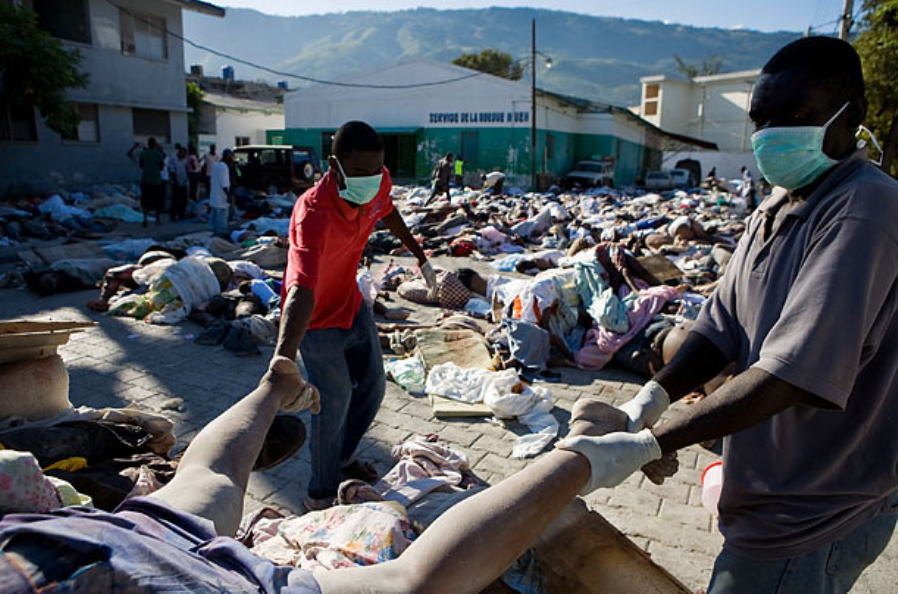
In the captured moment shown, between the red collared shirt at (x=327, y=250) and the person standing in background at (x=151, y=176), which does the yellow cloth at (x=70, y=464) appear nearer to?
the red collared shirt at (x=327, y=250)

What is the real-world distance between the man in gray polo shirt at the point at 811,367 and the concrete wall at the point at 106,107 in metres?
17.6

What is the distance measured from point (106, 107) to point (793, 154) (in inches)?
742

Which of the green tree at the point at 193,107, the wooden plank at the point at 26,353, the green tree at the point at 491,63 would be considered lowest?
the wooden plank at the point at 26,353

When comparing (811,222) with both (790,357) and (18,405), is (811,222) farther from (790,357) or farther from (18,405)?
(18,405)

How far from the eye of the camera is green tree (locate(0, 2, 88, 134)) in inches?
486

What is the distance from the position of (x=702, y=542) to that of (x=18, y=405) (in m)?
3.18

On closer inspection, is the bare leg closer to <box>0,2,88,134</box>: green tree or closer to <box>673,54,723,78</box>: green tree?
<box>0,2,88,134</box>: green tree

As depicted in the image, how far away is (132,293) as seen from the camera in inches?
261

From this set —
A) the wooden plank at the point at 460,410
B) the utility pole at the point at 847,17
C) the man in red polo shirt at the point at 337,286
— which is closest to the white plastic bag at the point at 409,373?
the wooden plank at the point at 460,410

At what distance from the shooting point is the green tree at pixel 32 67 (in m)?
12.3

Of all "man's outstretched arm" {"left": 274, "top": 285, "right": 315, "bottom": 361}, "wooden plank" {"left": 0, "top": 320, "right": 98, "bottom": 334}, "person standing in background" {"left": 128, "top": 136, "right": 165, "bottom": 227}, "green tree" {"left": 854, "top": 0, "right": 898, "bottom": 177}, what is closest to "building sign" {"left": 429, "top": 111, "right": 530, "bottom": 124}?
"green tree" {"left": 854, "top": 0, "right": 898, "bottom": 177}

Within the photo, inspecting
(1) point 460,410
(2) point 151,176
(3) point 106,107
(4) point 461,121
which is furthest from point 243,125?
(1) point 460,410

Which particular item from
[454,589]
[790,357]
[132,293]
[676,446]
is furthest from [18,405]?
[132,293]

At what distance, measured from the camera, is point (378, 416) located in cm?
408
